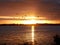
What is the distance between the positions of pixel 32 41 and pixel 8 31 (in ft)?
0.67

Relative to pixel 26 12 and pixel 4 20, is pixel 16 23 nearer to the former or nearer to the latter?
pixel 4 20

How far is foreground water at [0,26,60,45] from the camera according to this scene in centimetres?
141

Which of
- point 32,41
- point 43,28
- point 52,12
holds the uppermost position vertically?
point 52,12

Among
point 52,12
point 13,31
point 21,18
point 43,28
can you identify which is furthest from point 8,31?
point 52,12

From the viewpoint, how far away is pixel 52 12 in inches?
61.3

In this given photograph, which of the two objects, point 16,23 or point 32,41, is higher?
point 16,23

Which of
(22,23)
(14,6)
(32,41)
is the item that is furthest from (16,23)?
(14,6)

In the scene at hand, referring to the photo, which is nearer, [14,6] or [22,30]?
[22,30]

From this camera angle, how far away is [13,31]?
1.44 meters

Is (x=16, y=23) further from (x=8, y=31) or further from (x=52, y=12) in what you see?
(x=52, y=12)

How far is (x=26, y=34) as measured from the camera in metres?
1.43

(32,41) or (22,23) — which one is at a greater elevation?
(22,23)

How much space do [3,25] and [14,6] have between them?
331 millimetres

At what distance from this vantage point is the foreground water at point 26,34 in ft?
4.61
